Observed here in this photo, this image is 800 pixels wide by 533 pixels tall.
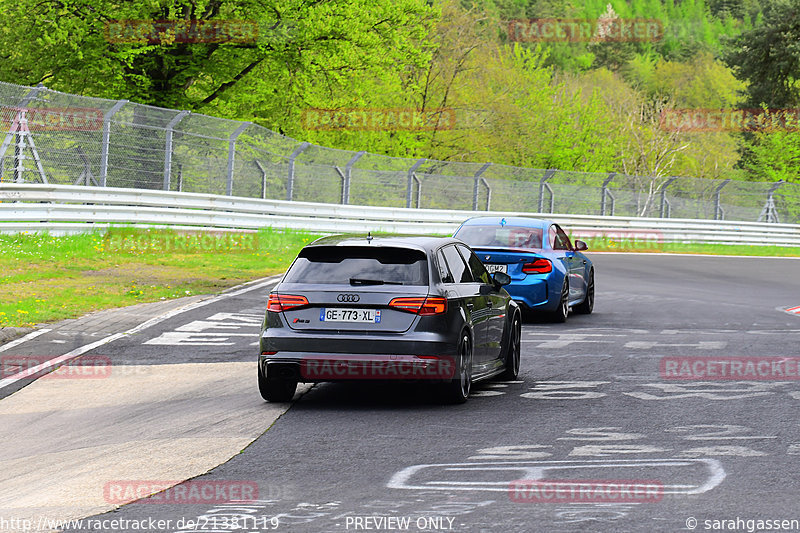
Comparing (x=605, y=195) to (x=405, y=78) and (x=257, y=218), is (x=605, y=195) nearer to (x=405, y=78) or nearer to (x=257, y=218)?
(x=257, y=218)

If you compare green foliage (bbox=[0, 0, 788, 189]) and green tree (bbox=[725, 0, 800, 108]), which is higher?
green tree (bbox=[725, 0, 800, 108])

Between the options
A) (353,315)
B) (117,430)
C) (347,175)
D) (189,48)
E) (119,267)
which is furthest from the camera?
(189,48)

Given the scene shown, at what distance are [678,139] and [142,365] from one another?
2880 inches

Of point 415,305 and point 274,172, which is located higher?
point 274,172

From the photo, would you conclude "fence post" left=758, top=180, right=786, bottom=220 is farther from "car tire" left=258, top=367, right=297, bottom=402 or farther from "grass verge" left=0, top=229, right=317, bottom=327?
"car tire" left=258, top=367, right=297, bottom=402

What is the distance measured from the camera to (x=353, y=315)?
28.8 ft

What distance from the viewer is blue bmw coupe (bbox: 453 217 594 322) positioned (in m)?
15.4

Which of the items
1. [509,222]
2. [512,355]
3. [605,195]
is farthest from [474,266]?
[605,195]

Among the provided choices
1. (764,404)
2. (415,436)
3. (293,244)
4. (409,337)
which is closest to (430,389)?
(409,337)

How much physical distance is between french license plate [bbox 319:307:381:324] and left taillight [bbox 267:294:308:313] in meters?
0.22

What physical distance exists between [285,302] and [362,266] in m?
0.67

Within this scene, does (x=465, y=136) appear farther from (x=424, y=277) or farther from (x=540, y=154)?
(x=424, y=277)

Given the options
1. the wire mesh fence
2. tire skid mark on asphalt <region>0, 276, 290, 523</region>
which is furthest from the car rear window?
the wire mesh fence

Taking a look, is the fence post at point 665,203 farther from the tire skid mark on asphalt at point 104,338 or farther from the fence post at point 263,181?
the tire skid mark on asphalt at point 104,338
